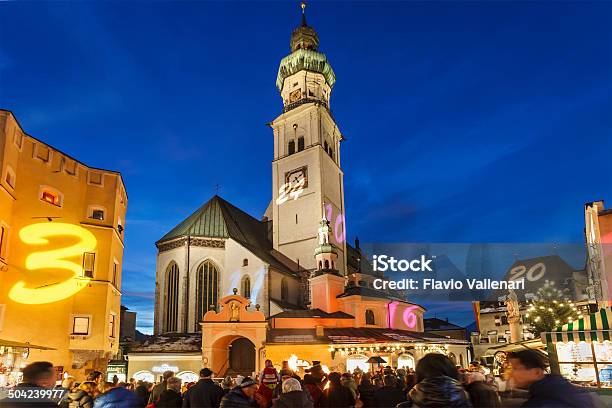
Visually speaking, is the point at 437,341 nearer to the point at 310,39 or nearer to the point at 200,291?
the point at 200,291

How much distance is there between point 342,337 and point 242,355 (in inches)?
279

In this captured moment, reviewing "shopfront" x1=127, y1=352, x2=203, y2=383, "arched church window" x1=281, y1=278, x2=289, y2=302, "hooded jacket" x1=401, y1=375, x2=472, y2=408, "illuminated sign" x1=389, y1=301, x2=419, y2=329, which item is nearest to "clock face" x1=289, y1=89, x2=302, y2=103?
"arched church window" x1=281, y1=278, x2=289, y2=302

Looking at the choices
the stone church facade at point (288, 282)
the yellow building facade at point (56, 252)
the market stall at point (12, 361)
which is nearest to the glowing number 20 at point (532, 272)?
the stone church facade at point (288, 282)

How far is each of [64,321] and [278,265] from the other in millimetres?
25054

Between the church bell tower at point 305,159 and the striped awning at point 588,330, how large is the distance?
109ft

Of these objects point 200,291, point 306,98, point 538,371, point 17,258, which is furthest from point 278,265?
point 538,371

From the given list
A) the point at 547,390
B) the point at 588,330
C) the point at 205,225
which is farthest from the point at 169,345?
the point at 547,390

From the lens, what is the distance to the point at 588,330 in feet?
42.0

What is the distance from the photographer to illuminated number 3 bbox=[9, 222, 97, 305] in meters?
18.4

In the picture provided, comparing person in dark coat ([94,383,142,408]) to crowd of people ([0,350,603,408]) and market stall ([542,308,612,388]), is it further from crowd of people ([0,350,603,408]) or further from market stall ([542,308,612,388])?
market stall ([542,308,612,388])

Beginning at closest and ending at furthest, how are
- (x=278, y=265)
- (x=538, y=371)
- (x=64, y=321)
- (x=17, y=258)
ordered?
(x=538, y=371) → (x=17, y=258) → (x=64, y=321) → (x=278, y=265)

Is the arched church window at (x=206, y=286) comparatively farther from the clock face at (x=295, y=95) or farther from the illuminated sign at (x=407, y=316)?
the clock face at (x=295, y=95)

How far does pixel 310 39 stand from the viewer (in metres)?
57.8

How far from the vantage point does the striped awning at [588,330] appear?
41.4 feet
